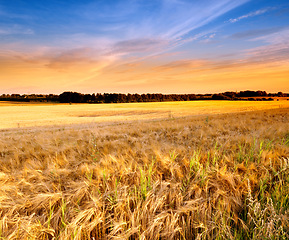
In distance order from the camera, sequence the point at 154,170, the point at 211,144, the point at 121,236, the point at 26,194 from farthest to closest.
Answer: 1. the point at 211,144
2. the point at 154,170
3. the point at 26,194
4. the point at 121,236

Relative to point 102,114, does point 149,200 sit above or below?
above

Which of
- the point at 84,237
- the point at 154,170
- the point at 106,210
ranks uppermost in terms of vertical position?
the point at 154,170

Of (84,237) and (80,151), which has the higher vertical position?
(80,151)

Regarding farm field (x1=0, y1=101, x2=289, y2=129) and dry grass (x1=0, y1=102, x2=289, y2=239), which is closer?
dry grass (x1=0, y1=102, x2=289, y2=239)

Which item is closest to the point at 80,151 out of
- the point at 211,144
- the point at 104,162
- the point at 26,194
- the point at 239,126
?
the point at 104,162

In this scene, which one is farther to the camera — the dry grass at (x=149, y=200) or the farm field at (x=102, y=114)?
the farm field at (x=102, y=114)

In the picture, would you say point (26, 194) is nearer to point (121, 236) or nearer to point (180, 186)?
point (121, 236)

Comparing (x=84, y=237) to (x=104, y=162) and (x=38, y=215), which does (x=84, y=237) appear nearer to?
(x=38, y=215)

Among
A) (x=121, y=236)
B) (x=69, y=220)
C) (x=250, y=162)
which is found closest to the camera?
(x=121, y=236)

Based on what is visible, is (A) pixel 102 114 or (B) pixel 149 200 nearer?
(B) pixel 149 200

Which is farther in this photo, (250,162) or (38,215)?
(250,162)

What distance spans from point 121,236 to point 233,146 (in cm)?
355

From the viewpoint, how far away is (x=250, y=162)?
11.9 ft

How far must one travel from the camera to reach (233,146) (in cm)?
458
